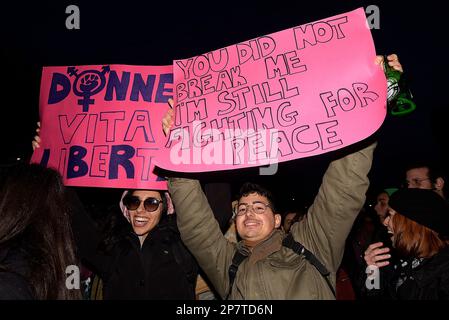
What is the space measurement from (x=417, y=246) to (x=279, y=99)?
1.38m

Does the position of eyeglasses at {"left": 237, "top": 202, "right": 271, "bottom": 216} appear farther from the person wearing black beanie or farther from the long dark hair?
the long dark hair

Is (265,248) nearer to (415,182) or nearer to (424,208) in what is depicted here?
(424,208)

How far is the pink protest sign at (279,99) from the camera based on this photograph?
2.83 meters

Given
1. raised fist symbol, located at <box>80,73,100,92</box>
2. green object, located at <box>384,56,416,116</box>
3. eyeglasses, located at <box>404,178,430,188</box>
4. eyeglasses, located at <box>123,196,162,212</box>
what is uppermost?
raised fist symbol, located at <box>80,73,100,92</box>

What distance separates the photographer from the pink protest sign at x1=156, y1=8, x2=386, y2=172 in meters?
2.83

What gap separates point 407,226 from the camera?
318 centimetres

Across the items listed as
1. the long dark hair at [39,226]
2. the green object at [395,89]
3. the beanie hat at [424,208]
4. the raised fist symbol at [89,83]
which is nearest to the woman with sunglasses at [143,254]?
the raised fist symbol at [89,83]

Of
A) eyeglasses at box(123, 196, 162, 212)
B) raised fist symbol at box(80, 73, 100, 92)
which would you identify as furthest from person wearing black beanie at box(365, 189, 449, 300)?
raised fist symbol at box(80, 73, 100, 92)

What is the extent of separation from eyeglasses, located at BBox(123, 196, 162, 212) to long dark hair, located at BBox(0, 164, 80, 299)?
1245mm

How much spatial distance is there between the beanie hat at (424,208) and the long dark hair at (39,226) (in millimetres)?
2262

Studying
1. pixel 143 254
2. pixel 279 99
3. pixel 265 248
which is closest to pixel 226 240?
pixel 265 248

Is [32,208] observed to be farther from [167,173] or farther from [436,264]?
[436,264]

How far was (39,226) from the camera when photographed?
6.68ft

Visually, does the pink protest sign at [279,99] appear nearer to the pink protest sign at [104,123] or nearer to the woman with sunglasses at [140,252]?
the pink protest sign at [104,123]
